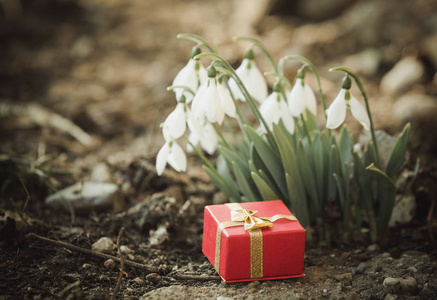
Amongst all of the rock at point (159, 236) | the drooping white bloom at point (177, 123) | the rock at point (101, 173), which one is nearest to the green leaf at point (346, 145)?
the drooping white bloom at point (177, 123)

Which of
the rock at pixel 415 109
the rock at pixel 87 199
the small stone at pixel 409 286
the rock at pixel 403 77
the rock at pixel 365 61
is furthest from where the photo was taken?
the rock at pixel 365 61

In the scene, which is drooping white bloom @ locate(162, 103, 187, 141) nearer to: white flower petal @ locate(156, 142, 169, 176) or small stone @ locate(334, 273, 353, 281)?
white flower petal @ locate(156, 142, 169, 176)

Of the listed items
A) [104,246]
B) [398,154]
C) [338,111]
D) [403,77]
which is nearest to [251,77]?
[338,111]

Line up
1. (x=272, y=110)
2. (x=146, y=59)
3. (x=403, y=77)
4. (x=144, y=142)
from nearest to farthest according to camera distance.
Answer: (x=272, y=110), (x=144, y=142), (x=403, y=77), (x=146, y=59)

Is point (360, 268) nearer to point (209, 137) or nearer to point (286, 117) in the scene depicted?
point (286, 117)

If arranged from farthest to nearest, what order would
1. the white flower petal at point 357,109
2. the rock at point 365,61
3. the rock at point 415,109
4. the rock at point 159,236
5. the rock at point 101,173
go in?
1. the rock at point 365,61
2. the rock at point 415,109
3. the rock at point 101,173
4. the rock at point 159,236
5. the white flower petal at point 357,109

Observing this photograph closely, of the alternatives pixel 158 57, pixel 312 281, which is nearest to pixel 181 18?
pixel 158 57

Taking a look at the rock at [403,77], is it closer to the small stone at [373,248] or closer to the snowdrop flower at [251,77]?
the small stone at [373,248]
